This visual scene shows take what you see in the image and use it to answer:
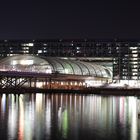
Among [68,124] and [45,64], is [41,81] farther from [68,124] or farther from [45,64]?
[68,124]

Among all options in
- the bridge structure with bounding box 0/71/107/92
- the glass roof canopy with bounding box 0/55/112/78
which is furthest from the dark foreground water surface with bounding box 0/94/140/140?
the glass roof canopy with bounding box 0/55/112/78

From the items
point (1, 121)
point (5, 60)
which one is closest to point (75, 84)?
point (5, 60)

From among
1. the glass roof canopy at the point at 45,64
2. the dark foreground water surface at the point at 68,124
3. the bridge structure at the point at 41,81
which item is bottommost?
the dark foreground water surface at the point at 68,124

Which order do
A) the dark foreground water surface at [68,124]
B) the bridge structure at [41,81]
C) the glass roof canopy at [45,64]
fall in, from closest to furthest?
1. the dark foreground water surface at [68,124]
2. the bridge structure at [41,81]
3. the glass roof canopy at [45,64]

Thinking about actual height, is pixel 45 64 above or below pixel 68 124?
above

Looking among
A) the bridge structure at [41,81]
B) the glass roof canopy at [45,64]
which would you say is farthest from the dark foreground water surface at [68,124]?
the glass roof canopy at [45,64]

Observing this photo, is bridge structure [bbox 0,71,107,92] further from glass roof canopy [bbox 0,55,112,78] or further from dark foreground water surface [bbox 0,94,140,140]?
dark foreground water surface [bbox 0,94,140,140]

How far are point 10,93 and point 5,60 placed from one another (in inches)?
1621

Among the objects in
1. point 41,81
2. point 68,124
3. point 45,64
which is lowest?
point 68,124

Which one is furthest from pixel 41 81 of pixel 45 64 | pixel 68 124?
pixel 68 124

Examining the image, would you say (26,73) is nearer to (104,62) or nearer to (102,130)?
(102,130)

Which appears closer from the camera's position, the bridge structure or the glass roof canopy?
the bridge structure

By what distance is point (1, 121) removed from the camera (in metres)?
44.7

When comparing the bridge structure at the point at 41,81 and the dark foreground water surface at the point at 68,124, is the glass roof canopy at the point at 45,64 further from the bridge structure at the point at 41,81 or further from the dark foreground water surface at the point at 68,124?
the dark foreground water surface at the point at 68,124
